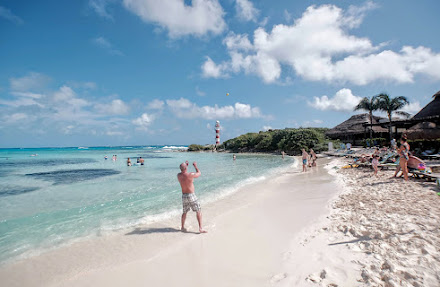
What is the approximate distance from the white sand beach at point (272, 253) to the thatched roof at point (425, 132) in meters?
15.2

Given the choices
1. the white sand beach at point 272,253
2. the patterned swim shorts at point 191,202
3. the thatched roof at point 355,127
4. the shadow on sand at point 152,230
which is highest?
the thatched roof at point 355,127

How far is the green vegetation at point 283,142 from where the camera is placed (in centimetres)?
3625

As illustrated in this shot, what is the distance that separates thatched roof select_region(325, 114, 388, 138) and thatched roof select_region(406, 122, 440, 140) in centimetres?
1259

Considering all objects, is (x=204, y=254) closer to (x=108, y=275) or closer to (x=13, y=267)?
(x=108, y=275)

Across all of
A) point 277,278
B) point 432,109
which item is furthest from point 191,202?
point 432,109

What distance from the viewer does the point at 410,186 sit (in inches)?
281

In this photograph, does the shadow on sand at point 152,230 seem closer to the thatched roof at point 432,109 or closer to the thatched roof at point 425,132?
the thatched roof at point 425,132

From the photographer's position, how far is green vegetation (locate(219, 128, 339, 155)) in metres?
36.2

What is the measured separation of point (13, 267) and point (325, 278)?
5.17m

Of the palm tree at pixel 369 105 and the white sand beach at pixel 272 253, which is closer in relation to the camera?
the white sand beach at pixel 272 253

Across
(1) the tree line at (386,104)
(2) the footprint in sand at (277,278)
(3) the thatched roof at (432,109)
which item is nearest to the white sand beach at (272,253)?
(2) the footprint in sand at (277,278)

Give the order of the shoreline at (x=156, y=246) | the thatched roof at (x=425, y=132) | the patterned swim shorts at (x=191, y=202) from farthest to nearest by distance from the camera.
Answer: the thatched roof at (x=425, y=132) → the patterned swim shorts at (x=191, y=202) → the shoreline at (x=156, y=246)

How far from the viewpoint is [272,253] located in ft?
12.3

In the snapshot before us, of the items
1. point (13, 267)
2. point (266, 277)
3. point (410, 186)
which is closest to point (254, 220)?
point (266, 277)
